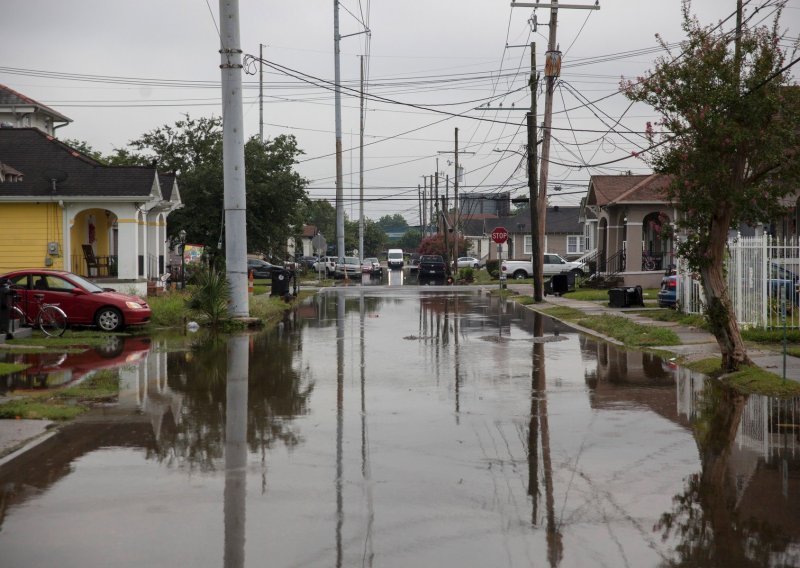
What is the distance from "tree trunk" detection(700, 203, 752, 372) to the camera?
14.4 metres

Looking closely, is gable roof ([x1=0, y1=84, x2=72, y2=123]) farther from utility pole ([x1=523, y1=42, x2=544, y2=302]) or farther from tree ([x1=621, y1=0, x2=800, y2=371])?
tree ([x1=621, y1=0, x2=800, y2=371])

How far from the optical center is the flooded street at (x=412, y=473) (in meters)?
6.31

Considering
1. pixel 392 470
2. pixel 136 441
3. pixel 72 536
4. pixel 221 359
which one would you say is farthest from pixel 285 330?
pixel 72 536

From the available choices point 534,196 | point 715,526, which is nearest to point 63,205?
point 534,196

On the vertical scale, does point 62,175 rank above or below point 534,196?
above

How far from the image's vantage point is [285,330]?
23656mm

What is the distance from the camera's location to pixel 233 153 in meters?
24.0

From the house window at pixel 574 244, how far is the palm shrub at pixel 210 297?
62696mm

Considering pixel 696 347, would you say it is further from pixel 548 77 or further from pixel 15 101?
pixel 15 101

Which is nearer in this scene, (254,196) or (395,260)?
(254,196)

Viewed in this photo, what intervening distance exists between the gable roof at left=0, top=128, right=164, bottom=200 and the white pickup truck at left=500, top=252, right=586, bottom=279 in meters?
25.4

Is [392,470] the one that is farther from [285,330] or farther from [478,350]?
[285,330]

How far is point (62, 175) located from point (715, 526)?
26.4 metres

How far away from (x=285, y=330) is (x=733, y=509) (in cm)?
1740
